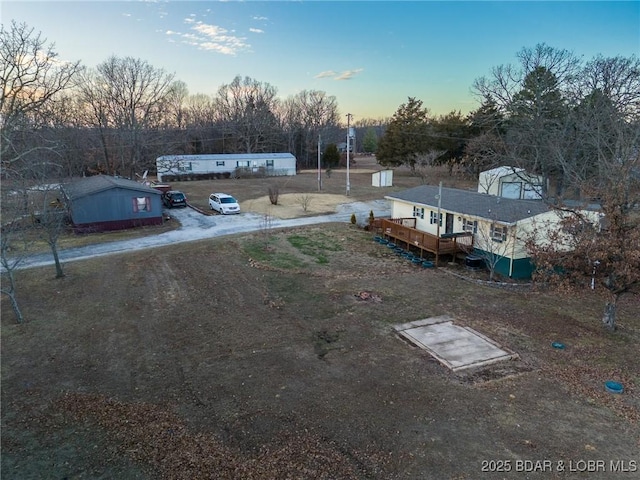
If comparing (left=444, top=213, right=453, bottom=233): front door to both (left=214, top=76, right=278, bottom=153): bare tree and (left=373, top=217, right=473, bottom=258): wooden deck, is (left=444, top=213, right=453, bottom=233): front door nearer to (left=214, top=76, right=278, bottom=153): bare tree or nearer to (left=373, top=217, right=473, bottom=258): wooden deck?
(left=373, top=217, right=473, bottom=258): wooden deck

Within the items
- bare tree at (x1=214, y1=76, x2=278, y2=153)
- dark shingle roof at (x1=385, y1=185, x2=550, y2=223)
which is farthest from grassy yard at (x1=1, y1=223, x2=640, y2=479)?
bare tree at (x1=214, y1=76, x2=278, y2=153)

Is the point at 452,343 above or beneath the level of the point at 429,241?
beneath

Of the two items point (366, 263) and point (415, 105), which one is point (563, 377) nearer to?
point (366, 263)

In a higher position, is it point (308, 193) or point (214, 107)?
point (214, 107)

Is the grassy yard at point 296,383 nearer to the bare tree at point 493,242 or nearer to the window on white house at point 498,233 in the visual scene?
the bare tree at point 493,242

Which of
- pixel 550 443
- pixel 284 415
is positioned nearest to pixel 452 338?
pixel 550 443

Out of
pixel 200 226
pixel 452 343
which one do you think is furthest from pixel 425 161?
pixel 452 343

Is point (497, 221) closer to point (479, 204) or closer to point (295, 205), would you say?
point (479, 204)
